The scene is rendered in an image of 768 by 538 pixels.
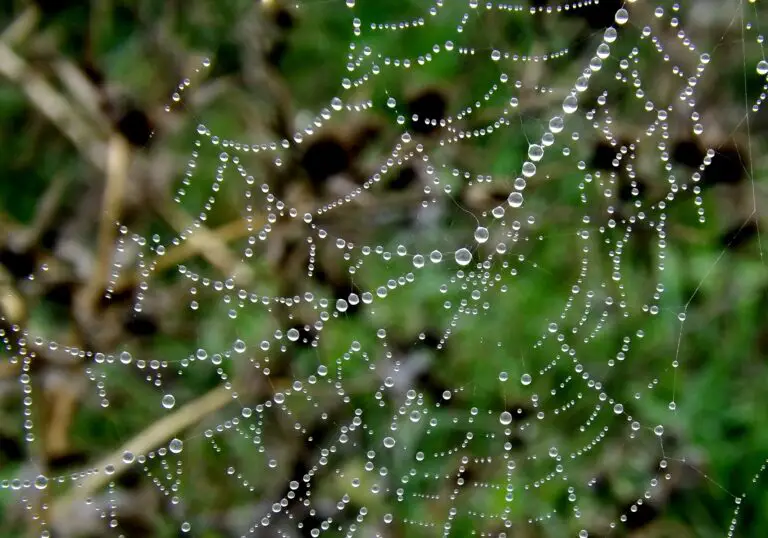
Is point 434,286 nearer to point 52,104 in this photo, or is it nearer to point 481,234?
point 481,234

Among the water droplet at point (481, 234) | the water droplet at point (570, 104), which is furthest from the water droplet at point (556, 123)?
the water droplet at point (481, 234)

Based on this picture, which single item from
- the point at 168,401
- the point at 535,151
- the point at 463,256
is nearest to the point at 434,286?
the point at 463,256

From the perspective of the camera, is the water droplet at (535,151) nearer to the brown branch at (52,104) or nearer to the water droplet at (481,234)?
the water droplet at (481,234)

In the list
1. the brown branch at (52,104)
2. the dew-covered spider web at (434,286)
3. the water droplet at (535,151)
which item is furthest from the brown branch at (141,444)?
the water droplet at (535,151)

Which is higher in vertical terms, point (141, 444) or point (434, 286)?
point (434, 286)

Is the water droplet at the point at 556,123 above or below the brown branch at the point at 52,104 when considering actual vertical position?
above

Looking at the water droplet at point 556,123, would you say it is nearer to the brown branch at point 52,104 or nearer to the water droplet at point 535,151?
the water droplet at point 535,151

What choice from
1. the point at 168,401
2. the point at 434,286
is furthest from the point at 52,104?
the point at 434,286

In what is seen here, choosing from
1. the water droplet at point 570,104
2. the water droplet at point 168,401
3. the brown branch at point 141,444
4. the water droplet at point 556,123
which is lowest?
the brown branch at point 141,444

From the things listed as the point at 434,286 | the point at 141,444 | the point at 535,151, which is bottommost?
the point at 141,444
